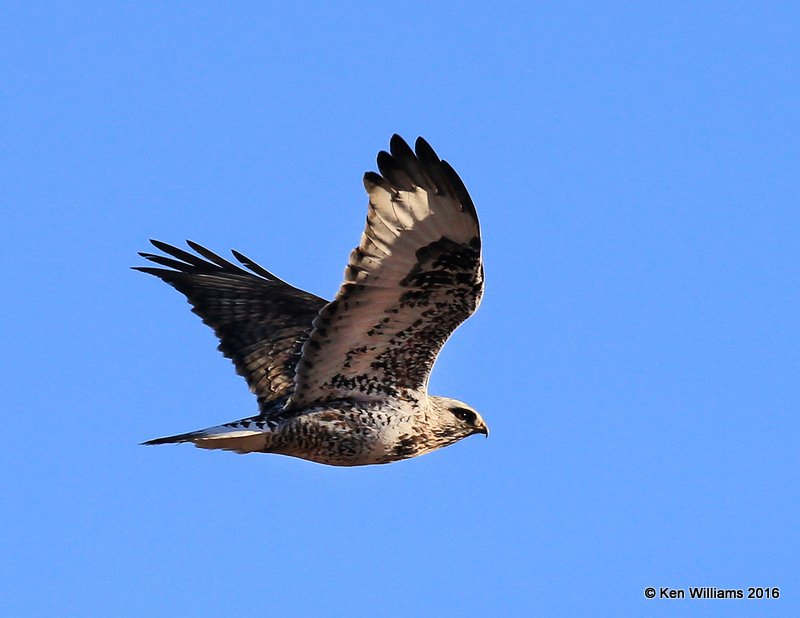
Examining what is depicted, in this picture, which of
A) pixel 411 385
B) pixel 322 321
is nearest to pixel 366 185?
pixel 322 321

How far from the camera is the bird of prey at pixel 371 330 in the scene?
833 centimetres

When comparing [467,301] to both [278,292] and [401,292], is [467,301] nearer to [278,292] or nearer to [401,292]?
[401,292]

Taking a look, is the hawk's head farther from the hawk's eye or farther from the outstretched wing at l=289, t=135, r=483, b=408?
the outstretched wing at l=289, t=135, r=483, b=408

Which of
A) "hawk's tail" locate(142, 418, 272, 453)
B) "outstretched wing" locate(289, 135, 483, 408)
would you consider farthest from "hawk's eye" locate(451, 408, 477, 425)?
"hawk's tail" locate(142, 418, 272, 453)

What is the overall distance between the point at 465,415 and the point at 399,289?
1593 mm

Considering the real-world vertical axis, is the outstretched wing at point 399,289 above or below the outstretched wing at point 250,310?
below

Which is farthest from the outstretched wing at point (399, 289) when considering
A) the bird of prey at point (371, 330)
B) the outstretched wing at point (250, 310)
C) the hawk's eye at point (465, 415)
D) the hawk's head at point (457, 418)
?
the outstretched wing at point (250, 310)

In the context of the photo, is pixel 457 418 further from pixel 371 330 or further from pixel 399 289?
pixel 399 289

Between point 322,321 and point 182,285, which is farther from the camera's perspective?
point 182,285

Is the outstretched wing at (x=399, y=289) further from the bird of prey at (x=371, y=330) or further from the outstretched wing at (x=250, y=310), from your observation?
the outstretched wing at (x=250, y=310)

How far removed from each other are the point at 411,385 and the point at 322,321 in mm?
988

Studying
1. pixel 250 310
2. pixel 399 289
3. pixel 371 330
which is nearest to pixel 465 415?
pixel 371 330

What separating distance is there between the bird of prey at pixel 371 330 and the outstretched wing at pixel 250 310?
12 millimetres

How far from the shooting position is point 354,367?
9.33 meters
